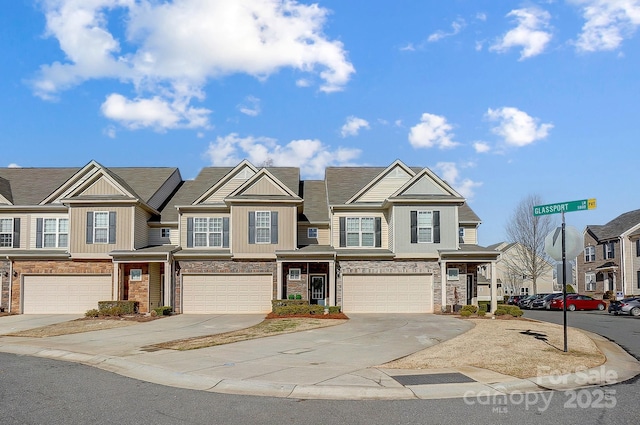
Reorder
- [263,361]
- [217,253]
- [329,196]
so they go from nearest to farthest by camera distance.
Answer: [263,361] < [217,253] < [329,196]

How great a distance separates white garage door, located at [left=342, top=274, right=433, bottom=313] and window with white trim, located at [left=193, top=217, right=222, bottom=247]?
25.1ft

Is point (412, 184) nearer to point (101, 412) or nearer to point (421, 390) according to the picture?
point (421, 390)

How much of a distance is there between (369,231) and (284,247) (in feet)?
16.7

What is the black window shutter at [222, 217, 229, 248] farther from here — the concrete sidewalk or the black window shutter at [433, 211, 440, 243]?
the black window shutter at [433, 211, 440, 243]

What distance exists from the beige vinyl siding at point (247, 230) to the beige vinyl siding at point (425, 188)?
653 centimetres

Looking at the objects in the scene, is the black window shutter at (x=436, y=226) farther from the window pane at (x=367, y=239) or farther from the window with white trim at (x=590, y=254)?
the window with white trim at (x=590, y=254)

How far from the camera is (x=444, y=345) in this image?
16078 mm

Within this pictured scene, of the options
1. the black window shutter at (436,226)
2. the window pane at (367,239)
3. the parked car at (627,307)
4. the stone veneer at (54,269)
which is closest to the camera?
the stone veneer at (54,269)

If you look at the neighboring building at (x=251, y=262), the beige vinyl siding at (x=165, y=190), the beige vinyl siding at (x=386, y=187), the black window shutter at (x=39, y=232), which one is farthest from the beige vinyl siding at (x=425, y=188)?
the black window shutter at (x=39, y=232)

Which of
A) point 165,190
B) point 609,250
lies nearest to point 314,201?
point 165,190

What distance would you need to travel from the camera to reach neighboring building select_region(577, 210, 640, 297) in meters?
47.4

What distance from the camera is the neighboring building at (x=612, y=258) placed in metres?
47.4

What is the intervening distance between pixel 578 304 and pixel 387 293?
19237 millimetres

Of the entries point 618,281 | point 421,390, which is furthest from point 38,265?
point 618,281
